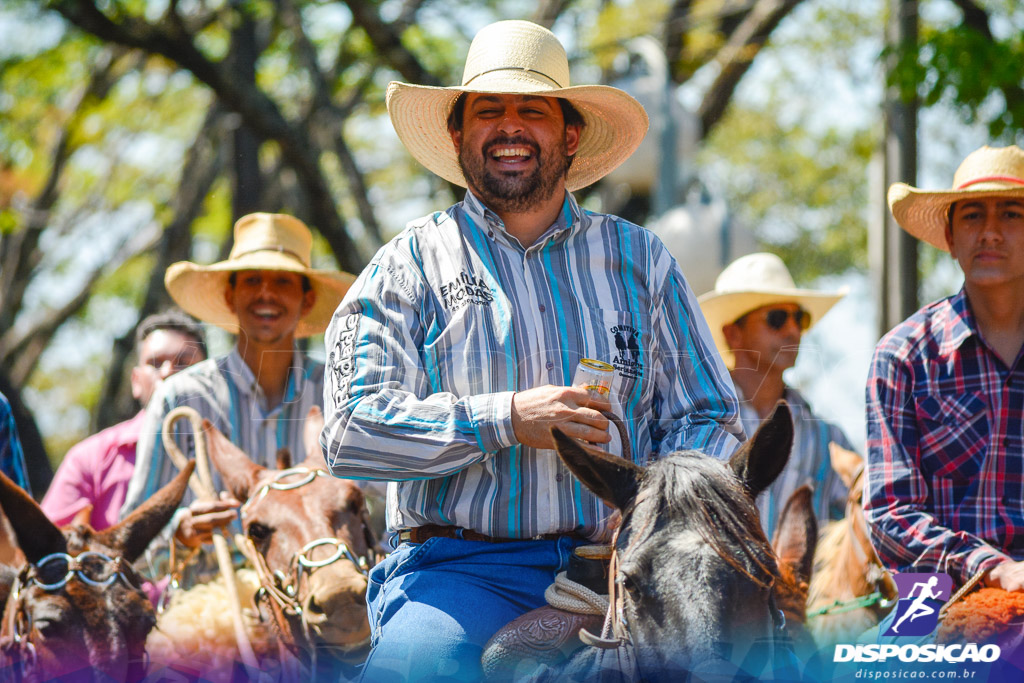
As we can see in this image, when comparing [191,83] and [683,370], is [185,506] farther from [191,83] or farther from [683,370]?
[191,83]

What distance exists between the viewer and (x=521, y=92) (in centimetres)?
302

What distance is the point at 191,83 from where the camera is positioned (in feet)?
54.5

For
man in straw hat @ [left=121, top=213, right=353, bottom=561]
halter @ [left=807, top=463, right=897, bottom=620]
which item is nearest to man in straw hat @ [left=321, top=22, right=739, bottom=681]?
man in straw hat @ [left=121, top=213, right=353, bottom=561]

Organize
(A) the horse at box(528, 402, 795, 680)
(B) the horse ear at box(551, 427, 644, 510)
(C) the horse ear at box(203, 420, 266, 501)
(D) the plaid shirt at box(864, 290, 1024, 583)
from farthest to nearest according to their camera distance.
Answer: (C) the horse ear at box(203, 420, 266, 501)
(D) the plaid shirt at box(864, 290, 1024, 583)
(B) the horse ear at box(551, 427, 644, 510)
(A) the horse at box(528, 402, 795, 680)

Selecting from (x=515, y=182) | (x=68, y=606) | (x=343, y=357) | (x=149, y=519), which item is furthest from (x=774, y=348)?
(x=68, y=606)

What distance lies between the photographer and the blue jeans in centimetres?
264

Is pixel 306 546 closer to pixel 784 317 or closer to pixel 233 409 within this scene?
pixel 233 409

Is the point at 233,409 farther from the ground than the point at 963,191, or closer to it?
closer to it

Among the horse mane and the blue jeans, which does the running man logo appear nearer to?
the horse mane

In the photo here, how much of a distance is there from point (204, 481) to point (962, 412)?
2.74m

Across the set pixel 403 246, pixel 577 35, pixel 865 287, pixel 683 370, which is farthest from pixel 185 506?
pixel 865 287

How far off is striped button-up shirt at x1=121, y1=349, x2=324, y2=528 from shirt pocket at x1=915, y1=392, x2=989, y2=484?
219 cm

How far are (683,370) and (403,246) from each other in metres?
0.82

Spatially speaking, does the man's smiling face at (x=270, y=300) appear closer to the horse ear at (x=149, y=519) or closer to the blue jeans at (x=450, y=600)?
the horse ear at (x=149, y=519)
